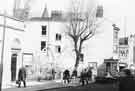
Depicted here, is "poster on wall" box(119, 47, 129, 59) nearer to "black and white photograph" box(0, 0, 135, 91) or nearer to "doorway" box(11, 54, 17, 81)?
"black and white photograph" box(0, 0, 135, 91)

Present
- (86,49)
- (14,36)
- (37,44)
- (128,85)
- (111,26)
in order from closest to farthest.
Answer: (128,85) → (14,36) → (37,44) → (86,49) → (111,26)

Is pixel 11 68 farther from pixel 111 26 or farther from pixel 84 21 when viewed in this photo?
pixel 111 26

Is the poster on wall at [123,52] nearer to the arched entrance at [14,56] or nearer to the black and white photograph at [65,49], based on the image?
the black and white photograph at [65,49]

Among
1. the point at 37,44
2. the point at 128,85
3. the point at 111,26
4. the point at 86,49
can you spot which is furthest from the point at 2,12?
the point at 111,26

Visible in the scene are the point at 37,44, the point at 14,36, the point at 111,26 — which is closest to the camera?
the point at 14,36

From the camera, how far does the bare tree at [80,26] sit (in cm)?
4081

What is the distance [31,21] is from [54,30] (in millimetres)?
3637

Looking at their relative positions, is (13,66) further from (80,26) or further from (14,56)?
(80,26)

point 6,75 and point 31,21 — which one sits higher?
point 31,21

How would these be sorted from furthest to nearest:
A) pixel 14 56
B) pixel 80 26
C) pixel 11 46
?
pixel 80 26 < pixel 14 56 < pixel 11 46

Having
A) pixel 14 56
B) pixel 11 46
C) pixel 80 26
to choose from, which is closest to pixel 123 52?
pixel 80 26

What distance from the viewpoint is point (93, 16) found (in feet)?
136

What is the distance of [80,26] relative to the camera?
42.6 m

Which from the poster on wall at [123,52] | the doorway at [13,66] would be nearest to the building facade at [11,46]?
the doorway at [13,66]
